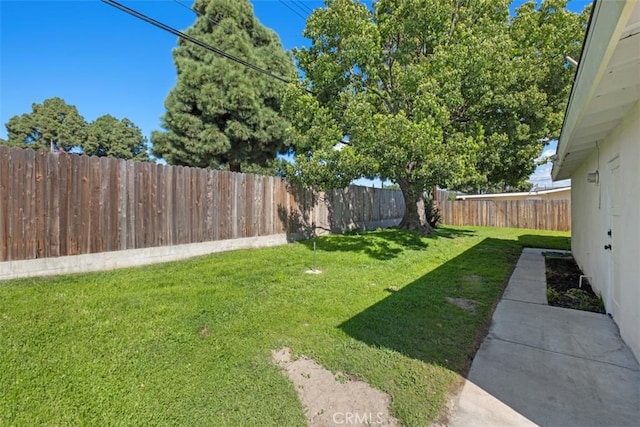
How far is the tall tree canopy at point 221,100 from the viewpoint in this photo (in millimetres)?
11773

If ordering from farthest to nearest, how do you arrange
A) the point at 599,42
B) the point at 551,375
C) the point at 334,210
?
the point at 334,210, the point at 551,375, the point at 599,42

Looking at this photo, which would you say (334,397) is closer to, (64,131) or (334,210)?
(334,210)

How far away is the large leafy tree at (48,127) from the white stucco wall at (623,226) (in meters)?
31.9

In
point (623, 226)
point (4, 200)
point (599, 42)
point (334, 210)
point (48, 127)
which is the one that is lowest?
point (623, 226)

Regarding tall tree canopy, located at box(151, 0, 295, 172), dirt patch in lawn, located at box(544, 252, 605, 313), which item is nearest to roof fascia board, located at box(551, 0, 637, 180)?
dirt patch in lawn, located at box(544, 252, 605, 313)

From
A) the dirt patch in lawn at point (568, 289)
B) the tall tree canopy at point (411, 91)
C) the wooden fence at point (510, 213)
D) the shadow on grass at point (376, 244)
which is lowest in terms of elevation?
the dirt patch in lawn at point (568, 289)

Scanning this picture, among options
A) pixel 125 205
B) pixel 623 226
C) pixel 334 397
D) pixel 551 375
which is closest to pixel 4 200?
pixel 125 205

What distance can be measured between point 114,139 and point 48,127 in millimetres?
5141

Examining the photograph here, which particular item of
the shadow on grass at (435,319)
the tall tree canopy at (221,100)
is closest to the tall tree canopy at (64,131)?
the tall tree canopy at (221,100)

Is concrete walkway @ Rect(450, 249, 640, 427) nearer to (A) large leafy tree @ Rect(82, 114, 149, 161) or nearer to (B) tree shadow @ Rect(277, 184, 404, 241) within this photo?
(B) tree shadow @ Rect(277, 184, 404, 241)

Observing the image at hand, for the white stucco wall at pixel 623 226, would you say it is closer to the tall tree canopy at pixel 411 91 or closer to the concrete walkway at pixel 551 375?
the concrete walkway at pixel 551 375

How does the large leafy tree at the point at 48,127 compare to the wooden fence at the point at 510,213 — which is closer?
the wooden fence at the point at 510,213

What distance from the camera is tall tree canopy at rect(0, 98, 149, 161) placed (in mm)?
25266

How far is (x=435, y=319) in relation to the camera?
12.3 feet
